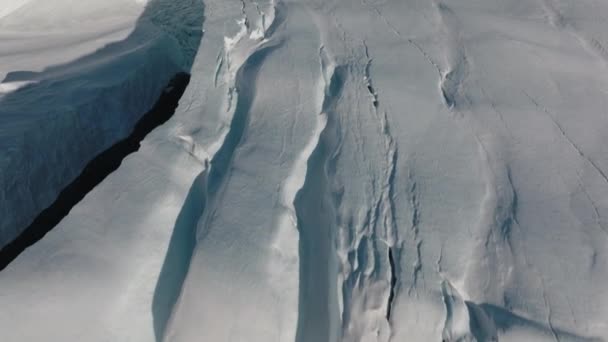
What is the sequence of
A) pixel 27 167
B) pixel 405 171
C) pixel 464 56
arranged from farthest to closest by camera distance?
pixel 464 56 → pixel 27 167 → pixel 405 171

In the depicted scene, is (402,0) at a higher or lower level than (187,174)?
higher

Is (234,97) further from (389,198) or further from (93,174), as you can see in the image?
(389,198)

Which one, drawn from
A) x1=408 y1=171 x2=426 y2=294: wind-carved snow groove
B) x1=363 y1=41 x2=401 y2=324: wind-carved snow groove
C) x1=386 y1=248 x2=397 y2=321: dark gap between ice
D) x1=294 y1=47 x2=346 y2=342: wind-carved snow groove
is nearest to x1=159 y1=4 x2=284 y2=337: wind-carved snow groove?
x1=294 y1=47 x2=346 y2=342: wind-carved snow groove

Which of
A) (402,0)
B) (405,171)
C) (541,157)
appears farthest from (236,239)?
(402,0)

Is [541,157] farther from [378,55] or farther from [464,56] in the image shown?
[378,55]

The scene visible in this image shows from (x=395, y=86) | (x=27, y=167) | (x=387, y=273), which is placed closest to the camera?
(x=387, y=273)

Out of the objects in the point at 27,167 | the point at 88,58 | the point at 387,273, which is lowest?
the point at 387,273
